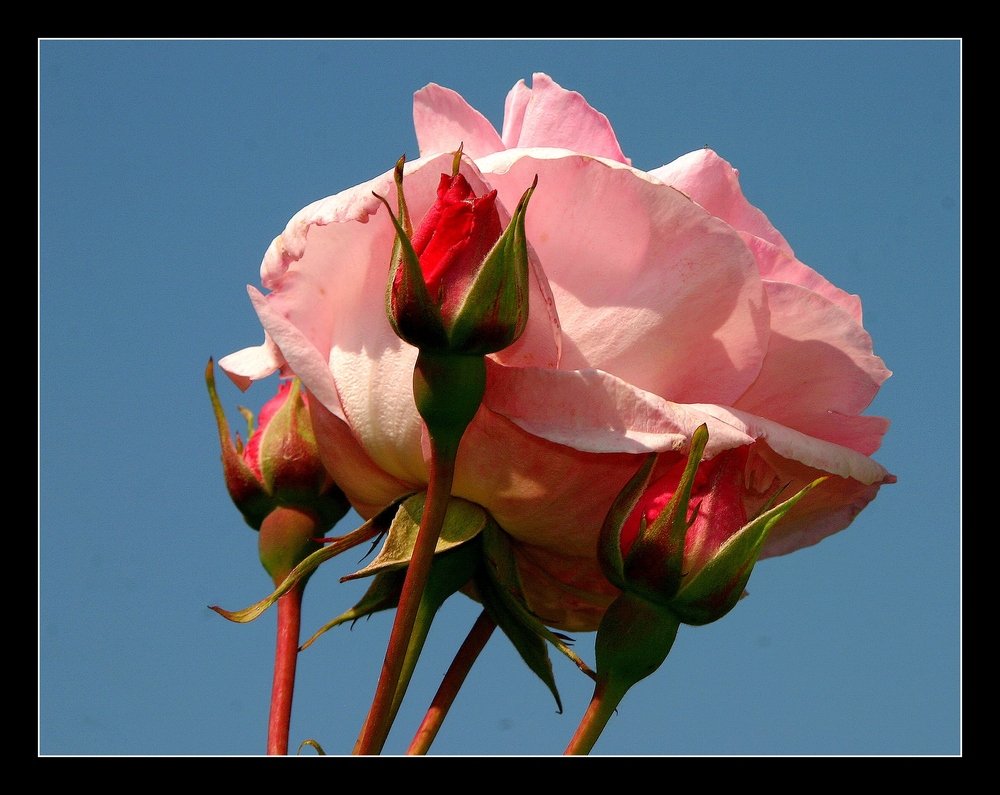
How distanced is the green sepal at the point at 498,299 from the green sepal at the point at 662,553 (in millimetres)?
194

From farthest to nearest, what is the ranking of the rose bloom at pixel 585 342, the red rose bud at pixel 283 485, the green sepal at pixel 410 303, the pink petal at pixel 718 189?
the red rose bud at pixel 283 485
the pink petal at pixel 718 189
the rose bloom at pixel 585 342
the green sepal at pixel 410 303

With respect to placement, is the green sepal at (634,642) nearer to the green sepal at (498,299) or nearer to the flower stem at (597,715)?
the flower stem at (597,715)

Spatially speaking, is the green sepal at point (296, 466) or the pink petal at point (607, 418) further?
the green sepal at point (296, 466)

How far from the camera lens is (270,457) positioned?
49.3 inches

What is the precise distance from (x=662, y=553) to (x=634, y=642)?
84mm

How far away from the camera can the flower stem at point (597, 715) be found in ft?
3.12

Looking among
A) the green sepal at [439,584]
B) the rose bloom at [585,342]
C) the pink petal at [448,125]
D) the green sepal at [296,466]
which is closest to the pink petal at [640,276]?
the rose bloom at [585,342]

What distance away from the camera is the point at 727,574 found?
940 millimetres

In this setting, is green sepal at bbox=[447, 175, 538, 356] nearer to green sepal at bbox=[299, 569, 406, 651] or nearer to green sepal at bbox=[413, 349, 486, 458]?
green sepal at bbox=[413, 349, 486, 458]

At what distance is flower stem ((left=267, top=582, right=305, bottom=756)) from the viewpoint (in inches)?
43.0

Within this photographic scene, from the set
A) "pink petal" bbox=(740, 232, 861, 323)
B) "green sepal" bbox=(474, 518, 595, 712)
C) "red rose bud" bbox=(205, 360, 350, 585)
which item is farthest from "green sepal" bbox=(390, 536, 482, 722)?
"pink petal" bbox=(740, 232, 861, 323)

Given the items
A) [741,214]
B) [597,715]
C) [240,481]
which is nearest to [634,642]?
[597,715]

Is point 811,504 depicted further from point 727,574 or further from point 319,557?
point 319,557

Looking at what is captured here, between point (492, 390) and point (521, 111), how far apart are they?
0.32m
